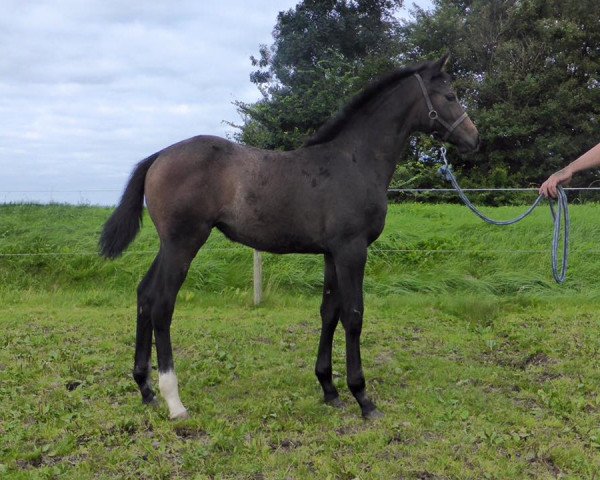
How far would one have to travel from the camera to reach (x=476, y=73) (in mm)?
21406

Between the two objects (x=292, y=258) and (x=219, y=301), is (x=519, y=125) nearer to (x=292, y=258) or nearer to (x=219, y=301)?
(x=292, y=258)

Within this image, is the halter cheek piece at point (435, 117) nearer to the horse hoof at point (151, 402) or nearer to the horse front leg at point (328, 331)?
the horse front leg at point (328, 331)

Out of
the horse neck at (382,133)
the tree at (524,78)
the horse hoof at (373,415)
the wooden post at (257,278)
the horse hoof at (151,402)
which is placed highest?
the tree at (524,78)

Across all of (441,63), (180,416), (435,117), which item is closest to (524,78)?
(441,63)

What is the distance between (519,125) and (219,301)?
14.0 m

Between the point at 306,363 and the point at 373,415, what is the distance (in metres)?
1.51

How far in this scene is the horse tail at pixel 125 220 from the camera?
4.41m

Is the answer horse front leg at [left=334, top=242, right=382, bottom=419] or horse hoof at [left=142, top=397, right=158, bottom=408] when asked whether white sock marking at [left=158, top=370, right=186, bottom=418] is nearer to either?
horse hoof at [left=142, top=397, right=158, bottom=408]

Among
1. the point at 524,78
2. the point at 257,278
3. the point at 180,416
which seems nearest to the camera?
the point at 180,416

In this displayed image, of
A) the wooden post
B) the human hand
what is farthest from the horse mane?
the wooden post

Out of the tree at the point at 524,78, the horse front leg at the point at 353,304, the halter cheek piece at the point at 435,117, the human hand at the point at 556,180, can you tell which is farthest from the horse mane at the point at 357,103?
the tree at the point at 524,78

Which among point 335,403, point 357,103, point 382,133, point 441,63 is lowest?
point 335,403

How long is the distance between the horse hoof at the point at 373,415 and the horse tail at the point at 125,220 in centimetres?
215

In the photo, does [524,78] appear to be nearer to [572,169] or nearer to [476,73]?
[476,73]
